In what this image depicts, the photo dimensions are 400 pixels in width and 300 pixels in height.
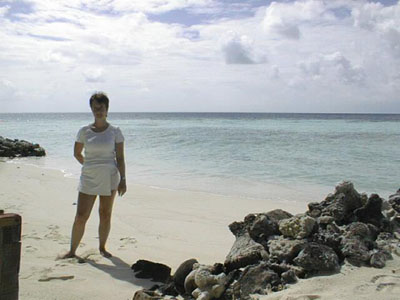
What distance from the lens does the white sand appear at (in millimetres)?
3213

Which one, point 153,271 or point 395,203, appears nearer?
point 153,271

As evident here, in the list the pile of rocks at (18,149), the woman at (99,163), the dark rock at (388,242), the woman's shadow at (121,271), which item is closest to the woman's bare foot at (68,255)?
the woman at (99,163)

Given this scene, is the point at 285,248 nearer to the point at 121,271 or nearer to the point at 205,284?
the point at 205,284

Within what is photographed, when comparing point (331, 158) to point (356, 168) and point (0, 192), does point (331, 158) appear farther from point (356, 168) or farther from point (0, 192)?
point (0, 192)

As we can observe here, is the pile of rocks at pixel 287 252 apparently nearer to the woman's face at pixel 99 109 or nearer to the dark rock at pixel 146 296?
the dark rock at pixel 146 296

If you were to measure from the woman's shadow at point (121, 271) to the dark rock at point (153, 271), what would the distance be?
0.06 meters

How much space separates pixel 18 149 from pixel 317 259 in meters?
17.3

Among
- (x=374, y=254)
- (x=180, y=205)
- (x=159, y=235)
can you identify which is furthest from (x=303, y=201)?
(x=374, y=254)

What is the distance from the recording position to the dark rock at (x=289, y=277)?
328cm

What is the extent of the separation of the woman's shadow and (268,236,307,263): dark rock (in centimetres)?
121

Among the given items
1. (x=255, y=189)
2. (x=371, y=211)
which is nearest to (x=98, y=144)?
(x=371, y=211)

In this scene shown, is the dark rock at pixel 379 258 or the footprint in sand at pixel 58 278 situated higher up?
the dark rock at pixel 379 258

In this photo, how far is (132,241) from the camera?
5.39 m

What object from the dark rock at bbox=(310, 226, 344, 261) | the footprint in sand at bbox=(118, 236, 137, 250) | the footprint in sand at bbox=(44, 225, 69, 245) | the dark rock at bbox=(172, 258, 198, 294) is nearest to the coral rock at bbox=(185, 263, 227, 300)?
the dark rock at bbox=(172, 258, 198, 294)
